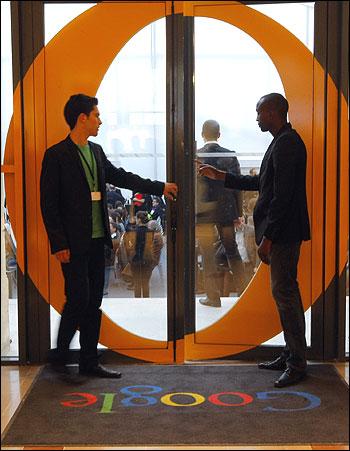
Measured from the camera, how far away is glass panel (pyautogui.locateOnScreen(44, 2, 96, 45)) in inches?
172

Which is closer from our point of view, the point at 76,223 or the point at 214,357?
the point at 76,223

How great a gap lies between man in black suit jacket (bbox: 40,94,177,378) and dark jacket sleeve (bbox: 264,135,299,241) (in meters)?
1.00

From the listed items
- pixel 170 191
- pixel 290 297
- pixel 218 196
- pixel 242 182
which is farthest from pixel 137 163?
pixel 290 297

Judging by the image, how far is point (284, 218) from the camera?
4012 mm

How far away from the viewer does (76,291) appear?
4109mm

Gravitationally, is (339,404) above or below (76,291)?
below

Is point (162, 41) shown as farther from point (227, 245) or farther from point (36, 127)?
point (227, 245)

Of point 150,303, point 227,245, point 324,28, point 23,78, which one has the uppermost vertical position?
point 324,28

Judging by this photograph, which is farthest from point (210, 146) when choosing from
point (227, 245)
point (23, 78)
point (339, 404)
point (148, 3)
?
point (339, 404)

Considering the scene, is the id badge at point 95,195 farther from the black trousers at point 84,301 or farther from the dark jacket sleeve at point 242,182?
the dark jacket sleeve at point 242,182

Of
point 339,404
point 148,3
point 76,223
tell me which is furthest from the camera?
point 148,3

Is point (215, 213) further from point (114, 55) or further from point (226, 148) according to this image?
point (114, 55)

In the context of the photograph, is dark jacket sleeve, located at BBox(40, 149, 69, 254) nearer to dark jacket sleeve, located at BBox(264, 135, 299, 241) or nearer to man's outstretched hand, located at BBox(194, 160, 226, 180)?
man's outstretched hand, located at BBox(194, 160, 226, 180)

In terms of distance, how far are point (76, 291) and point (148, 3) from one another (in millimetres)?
1860
